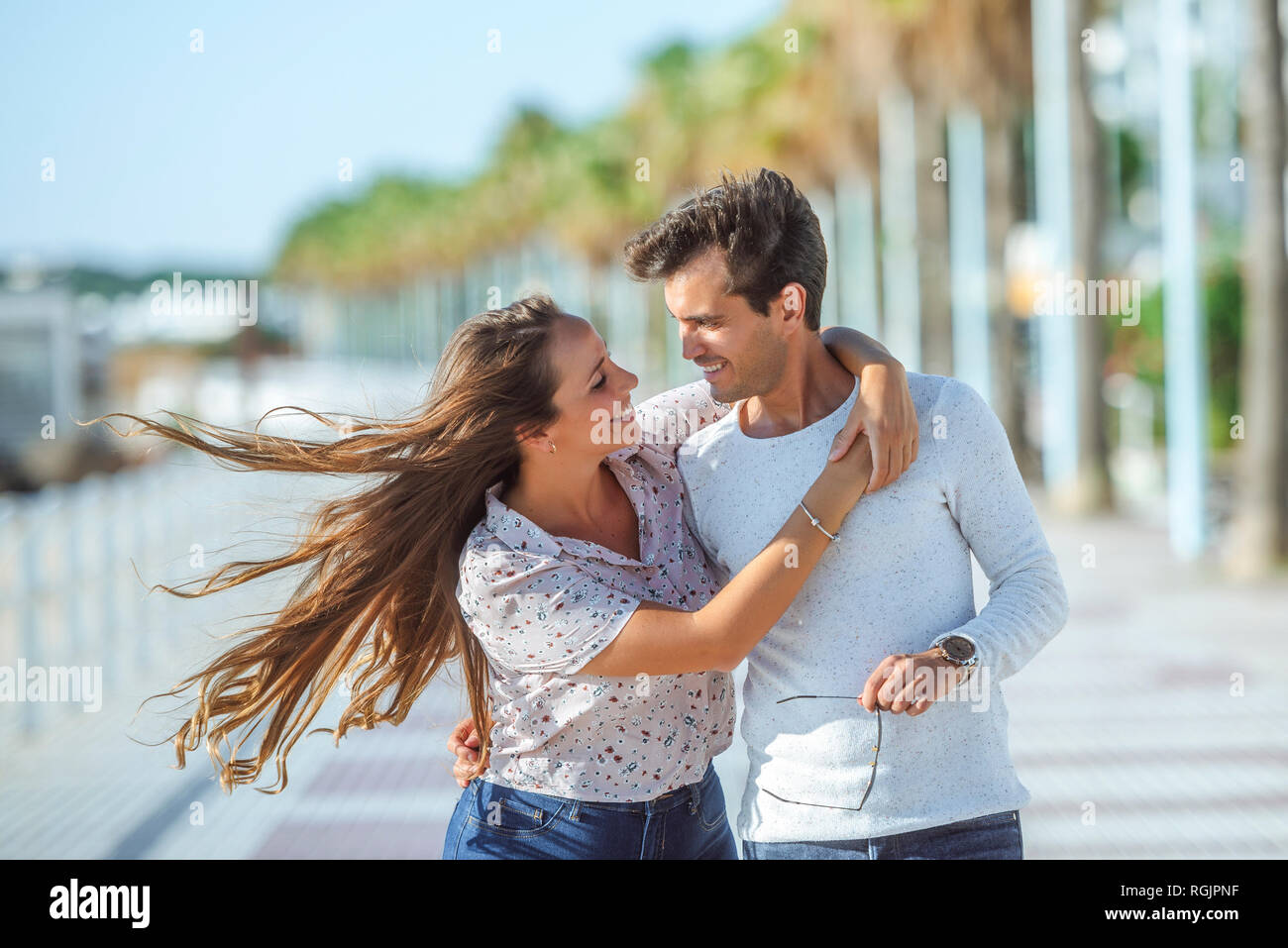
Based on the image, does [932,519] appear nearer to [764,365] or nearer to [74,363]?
[764,365]

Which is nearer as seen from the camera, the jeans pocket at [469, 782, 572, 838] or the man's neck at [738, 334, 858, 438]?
the jeans pocket at [469, 782, 572, 838]

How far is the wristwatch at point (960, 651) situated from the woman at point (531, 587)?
0.84 feet

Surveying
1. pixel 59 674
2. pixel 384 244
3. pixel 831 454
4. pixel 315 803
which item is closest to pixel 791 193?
pixel 831 454

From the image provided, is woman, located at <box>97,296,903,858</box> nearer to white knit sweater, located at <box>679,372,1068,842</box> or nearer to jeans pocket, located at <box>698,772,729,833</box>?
jeans pocket, located at <box>698,772,729,833</box>

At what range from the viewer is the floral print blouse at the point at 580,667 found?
2.51 metres

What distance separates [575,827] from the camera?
2574mm

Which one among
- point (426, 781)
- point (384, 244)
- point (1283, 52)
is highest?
point (384, 244)

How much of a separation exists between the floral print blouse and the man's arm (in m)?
0.52

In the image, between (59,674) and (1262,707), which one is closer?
(1262,707)

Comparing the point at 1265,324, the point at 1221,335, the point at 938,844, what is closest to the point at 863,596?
the point at 938,844

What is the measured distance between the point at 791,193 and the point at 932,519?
25.2 inches

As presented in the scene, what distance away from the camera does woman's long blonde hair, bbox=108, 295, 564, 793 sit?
2.73 meters

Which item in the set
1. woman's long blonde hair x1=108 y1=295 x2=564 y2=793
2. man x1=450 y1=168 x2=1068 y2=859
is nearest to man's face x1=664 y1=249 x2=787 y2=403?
man x1=450 y1=168 x2=1068 y2=859

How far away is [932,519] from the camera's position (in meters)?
2.51
